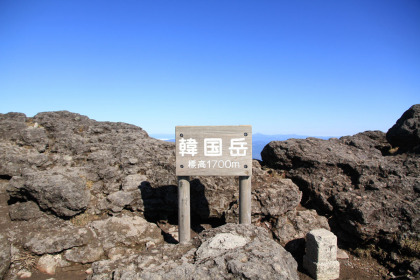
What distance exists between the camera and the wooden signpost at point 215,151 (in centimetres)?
625

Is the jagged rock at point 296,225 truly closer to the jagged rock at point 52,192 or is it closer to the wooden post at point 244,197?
the wooden post at point 244,197

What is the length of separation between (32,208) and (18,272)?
1.81 metres

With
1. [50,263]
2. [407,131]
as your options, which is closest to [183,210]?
[50,263]

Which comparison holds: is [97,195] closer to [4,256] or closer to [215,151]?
[4,256]

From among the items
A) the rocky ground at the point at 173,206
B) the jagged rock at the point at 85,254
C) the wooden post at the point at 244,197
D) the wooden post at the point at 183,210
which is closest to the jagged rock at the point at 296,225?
the rocky ground at the point at 173,206

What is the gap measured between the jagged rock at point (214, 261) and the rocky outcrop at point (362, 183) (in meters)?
3.47

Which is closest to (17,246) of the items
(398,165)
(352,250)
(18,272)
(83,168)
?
(18,272)

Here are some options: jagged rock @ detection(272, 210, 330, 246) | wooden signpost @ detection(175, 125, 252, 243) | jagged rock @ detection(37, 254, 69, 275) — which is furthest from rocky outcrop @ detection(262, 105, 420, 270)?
jagged rock @ detection(37, 254, 69, 275)

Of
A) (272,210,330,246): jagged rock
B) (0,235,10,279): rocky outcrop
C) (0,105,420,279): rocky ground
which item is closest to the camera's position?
(0,105,420,279): rocky ground

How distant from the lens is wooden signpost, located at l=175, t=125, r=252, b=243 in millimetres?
6246

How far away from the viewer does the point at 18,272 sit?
18.9 ft

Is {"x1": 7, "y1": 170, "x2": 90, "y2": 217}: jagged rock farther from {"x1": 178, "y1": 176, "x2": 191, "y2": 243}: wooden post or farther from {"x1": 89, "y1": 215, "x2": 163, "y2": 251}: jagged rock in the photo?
{"x1": 178, "y1": 176, "x2": 191, "y2": 243}: wooden post

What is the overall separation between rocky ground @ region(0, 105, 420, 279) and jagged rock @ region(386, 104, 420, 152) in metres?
0.05

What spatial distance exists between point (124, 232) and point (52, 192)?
2264 mm
